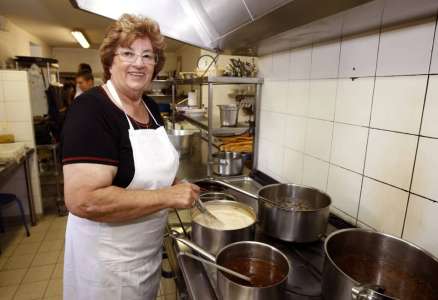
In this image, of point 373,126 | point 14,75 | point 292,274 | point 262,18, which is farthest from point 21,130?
point 373,126

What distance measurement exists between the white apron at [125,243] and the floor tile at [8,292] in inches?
49.3

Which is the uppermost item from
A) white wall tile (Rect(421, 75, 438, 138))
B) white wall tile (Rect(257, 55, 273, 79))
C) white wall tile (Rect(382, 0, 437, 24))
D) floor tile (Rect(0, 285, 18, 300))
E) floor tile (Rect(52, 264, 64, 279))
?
white wall tile (Rect(382, 0, 437, 24))

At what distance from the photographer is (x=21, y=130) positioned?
2.62 m

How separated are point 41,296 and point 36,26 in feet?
14.8

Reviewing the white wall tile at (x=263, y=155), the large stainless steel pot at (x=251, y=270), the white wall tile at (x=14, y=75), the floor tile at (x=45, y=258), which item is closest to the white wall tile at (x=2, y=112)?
the white wall tile at (x=14, y=75)

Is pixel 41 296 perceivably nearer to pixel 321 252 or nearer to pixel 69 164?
pixel 69 164

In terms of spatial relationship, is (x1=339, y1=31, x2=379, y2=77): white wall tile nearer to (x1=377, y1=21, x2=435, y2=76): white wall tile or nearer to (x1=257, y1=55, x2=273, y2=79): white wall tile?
(x1=377, y1=21, x2=435, y2=76): white wall tile

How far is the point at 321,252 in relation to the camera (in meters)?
0.90

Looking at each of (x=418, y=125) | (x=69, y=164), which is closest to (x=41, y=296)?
(x=69, y=164)

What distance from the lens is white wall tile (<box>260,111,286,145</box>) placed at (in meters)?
1.41

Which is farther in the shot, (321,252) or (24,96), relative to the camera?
(24,96)

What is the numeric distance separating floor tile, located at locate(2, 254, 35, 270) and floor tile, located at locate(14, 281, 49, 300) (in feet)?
0.81

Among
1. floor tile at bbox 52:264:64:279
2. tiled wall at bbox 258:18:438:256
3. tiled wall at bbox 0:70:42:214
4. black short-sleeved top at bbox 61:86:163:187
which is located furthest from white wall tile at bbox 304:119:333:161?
tiled wall at bbox 0:70:42:214

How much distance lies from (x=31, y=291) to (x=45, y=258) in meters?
0.38
